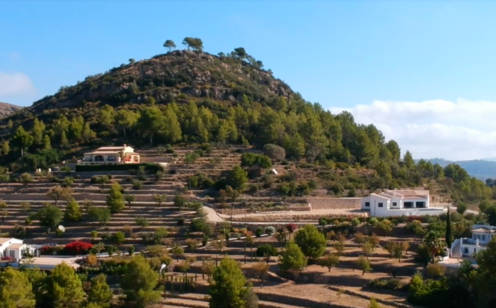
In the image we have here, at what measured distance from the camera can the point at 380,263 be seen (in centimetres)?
3562

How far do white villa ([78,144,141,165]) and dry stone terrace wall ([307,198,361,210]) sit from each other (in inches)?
844

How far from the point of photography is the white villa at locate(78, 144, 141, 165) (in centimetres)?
6072

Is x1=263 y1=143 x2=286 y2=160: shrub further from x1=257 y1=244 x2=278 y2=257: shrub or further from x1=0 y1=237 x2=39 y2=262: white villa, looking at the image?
x1=0 y1=237 x2=39 y2=262: white villa

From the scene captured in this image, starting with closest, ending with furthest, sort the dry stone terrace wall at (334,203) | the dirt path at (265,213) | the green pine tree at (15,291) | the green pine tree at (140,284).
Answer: the green pine tree at (15,291) → the green pine tree at (140,284) → the dirt path at (265,213) → the dry stone terrace wall at (334,203)

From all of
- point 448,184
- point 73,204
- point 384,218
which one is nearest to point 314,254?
point 384,218

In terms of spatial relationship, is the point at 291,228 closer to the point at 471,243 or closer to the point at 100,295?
the point at 471,243

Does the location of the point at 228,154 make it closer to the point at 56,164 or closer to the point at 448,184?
the point at 56,164

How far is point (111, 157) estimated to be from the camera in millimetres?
61125

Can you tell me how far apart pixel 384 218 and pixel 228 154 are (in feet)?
76.6

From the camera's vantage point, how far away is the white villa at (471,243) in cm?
3631

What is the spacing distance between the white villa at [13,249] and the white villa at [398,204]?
89.0ft

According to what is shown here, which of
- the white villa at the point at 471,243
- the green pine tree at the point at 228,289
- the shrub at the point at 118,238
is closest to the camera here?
the green pine tree at the point at 228,289

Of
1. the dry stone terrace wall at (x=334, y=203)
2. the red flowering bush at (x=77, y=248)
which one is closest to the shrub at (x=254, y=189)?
the dry stone terrace wall at (x=334, y=203)

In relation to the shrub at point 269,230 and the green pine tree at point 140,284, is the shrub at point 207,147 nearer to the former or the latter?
the shrub at point 269,230
